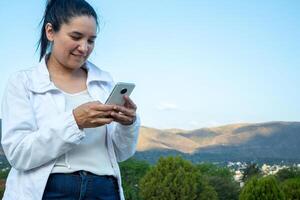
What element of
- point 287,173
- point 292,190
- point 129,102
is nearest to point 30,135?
point 129,102

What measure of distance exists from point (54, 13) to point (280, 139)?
54892 millimetres

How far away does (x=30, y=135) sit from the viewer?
1.42 metres

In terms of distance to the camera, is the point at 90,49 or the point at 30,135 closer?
the point at 30,135

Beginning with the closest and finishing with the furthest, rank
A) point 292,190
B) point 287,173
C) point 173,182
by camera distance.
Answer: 1. point 292,190
2. point 173,182
3. point 287,173

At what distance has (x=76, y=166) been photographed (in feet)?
4.80

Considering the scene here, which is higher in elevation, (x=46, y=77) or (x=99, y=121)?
(x=46, y=77)

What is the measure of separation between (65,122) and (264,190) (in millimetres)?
8287

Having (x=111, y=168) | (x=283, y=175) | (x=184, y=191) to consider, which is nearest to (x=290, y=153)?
(x=283, y=175)

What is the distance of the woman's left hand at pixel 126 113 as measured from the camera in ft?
4.73

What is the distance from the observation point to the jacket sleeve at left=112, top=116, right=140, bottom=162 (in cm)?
158

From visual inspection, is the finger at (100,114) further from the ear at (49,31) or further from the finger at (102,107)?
the ear at (49,31)

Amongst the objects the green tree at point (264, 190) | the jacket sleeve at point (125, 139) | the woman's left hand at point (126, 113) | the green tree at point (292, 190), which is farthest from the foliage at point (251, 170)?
the woman's left hand at point (126, 113)

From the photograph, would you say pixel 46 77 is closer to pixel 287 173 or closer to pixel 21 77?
pixel 21 77

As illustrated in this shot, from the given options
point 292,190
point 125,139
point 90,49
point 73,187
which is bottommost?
point 292,190
